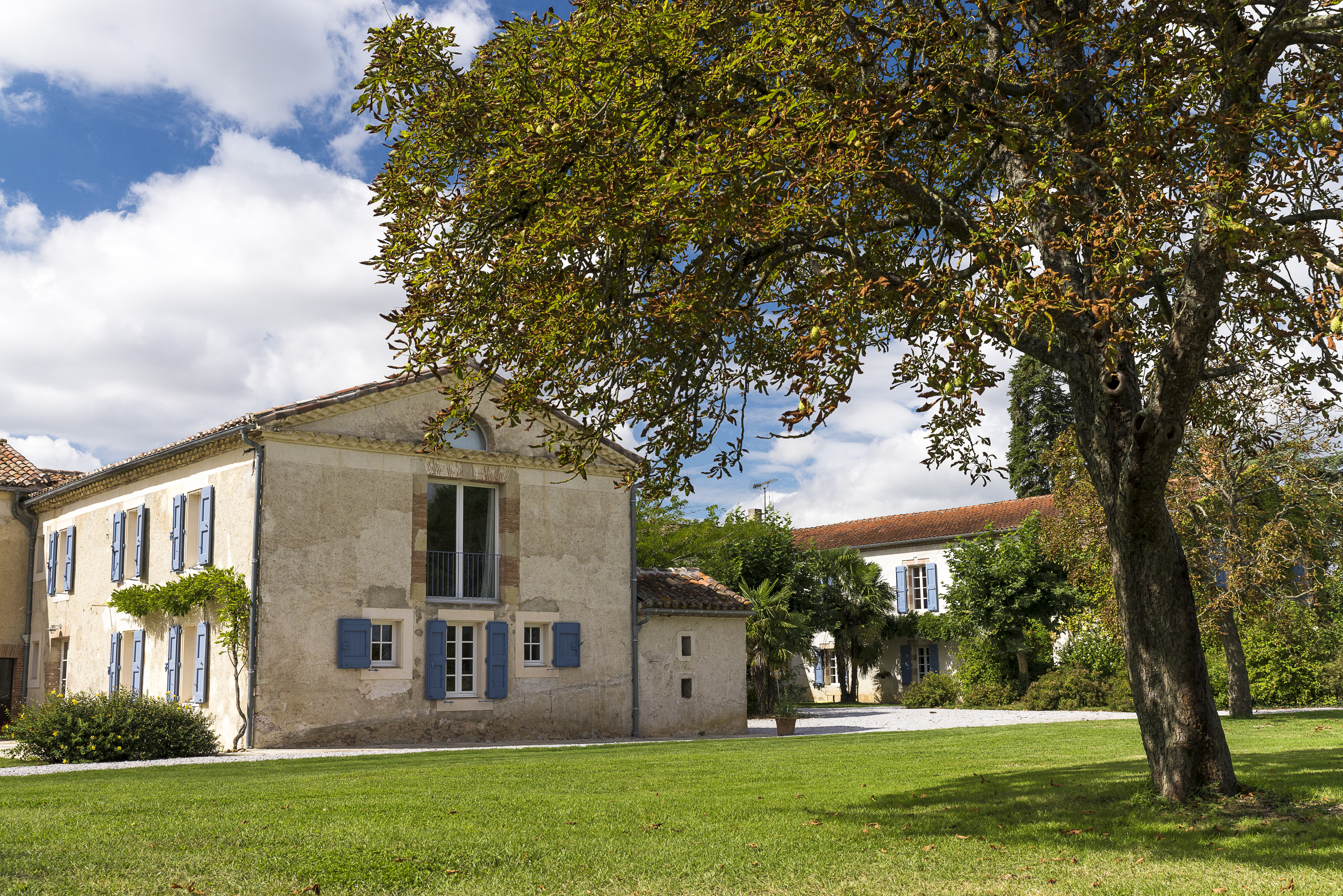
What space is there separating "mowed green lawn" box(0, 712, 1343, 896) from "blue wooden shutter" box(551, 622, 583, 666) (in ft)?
28.9

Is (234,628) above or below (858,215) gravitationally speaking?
below

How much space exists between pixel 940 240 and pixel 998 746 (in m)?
9.55

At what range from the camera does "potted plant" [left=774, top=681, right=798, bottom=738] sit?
70.8 feet

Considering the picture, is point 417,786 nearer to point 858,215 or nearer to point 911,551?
point 858,215

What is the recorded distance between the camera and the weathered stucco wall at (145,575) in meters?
19.2

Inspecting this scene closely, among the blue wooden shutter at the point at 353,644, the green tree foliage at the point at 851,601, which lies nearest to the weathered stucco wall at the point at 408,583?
the blue wooden shutter at the point at 353,644

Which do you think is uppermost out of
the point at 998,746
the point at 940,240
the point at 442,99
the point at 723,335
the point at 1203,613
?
the point at 442,99

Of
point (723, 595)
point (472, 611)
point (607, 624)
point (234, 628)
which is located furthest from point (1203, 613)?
point (234, 628)

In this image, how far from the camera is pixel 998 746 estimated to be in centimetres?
1633

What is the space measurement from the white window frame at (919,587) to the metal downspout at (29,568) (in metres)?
26.7

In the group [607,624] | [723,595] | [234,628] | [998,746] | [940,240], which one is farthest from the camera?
[723,595]

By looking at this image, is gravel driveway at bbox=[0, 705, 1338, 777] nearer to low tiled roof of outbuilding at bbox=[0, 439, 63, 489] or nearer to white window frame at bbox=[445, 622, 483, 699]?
white window frame at bbox=[445, 622, 483, 699]

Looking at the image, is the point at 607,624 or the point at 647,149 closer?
the point at 647,149

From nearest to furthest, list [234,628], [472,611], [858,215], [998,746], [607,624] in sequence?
[858,215]
[998,746]
[234,628]
[472,611]
[607,624]
